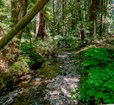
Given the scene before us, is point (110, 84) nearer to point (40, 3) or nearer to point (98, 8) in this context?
point (40, 3)

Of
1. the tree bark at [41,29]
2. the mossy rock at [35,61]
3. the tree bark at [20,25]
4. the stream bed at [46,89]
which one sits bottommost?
the stream bed at [46,89]

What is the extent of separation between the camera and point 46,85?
9.14 m

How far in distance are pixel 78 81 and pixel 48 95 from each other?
5.92 ft

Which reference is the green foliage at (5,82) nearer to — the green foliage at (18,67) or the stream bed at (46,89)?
the stream bed at (46,89)

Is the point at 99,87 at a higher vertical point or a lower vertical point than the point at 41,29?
lower

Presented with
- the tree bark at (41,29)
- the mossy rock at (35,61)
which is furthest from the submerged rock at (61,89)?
the tree bark at (41,29)

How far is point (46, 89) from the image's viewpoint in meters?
8.69

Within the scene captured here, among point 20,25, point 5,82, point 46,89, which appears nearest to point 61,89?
point 46,89

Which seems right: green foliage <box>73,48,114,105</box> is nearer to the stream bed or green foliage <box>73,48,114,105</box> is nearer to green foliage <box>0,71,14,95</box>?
the stream bed

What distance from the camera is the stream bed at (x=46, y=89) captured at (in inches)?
305

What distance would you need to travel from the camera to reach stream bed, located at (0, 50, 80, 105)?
25.4 feet

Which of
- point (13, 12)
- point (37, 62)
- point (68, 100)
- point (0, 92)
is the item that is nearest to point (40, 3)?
point (68, 100)

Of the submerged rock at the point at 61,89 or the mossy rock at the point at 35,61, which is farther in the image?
the mossy rock at the point at 35,61

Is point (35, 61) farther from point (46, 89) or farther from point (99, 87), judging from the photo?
point (99, 87)
